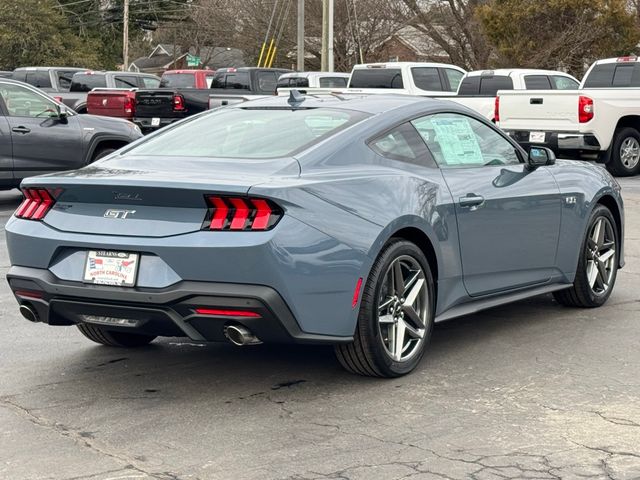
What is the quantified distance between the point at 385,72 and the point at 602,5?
50.1ft

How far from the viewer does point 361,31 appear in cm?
4888

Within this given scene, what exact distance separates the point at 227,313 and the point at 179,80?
25803 mm

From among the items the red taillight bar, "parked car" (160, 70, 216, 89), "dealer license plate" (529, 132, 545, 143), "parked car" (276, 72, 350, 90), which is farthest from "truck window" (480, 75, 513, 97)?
the red taillight bar

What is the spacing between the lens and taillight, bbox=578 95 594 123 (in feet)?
60.1

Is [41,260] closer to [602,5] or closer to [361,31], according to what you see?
[602,5]

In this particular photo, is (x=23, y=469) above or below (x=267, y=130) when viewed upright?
below

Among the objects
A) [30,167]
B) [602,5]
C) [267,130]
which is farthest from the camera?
[602,5]

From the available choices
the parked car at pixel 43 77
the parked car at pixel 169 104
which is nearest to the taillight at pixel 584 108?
the parked car at pixel 169 104

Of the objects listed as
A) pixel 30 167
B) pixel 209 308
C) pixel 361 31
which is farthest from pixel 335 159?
pixel 361 31

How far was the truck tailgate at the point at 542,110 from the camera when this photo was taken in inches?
725

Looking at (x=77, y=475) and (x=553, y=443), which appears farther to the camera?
(x=553, y=443)

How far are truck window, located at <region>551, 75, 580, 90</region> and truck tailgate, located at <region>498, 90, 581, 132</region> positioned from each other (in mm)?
3947

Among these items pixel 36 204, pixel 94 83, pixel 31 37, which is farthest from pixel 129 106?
pixel 31 37

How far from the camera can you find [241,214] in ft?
17.2
